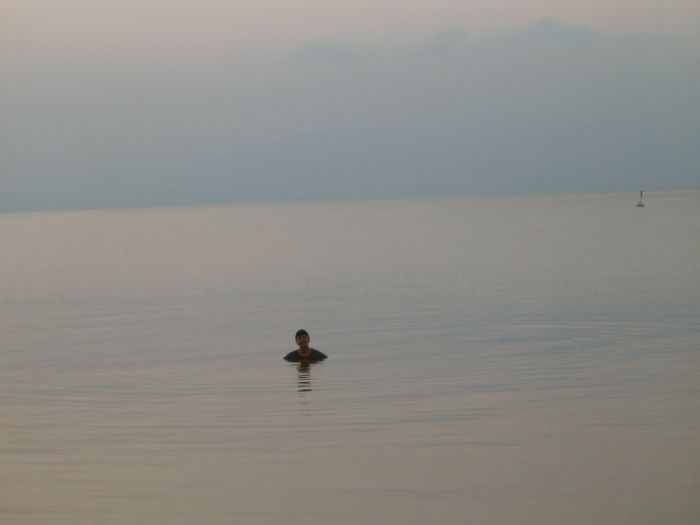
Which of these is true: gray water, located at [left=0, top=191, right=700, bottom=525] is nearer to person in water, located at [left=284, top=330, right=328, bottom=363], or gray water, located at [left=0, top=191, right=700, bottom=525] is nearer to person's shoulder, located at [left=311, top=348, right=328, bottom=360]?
person in water, located at [left=284, top=330, right=328, bottom=363]

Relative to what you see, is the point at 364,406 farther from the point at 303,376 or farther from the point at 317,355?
the point at 317,355

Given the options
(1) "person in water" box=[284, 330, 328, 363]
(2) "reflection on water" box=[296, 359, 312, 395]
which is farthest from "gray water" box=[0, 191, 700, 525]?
(1) "person in water" box=[284, 330, 328, 363]

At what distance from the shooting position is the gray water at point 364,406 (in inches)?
432

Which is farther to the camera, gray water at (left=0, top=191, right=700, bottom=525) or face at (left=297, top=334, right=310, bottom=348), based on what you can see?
face at (left=297, top=334, right=310, bottom=348)

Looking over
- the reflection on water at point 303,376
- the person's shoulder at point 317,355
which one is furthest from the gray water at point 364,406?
the person's shoulder at point 317,355

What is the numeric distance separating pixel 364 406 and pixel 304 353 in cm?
421

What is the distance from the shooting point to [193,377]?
63.1 ft

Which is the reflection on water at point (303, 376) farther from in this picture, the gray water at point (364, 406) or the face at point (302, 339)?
the face at point (302, 339)

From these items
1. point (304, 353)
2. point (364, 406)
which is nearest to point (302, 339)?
point (304, 353)

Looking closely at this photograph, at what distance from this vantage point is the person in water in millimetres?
19422

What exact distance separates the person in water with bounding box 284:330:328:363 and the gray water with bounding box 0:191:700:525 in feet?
1.05

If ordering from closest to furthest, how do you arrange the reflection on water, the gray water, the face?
1. the gray water
2. the reflection on water
3. the face

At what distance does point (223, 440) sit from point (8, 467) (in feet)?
8.54

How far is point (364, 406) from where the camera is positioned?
51.8 ft
